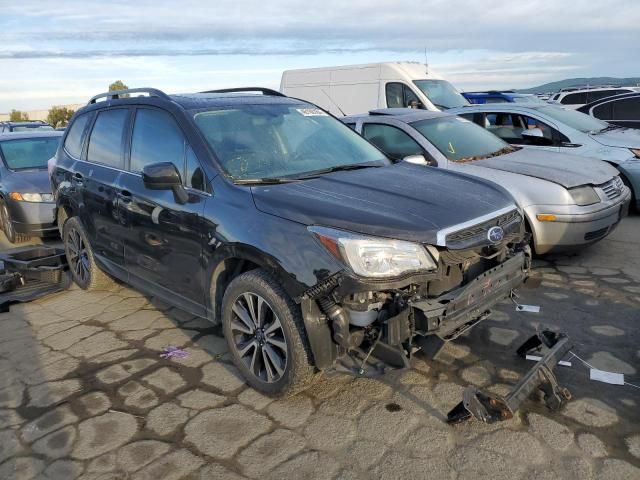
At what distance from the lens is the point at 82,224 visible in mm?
5230

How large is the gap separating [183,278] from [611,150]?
6.34 metres

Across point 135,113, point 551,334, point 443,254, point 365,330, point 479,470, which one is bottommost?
point 479,470

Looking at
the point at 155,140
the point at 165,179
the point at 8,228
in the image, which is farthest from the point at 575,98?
the point at 165,179

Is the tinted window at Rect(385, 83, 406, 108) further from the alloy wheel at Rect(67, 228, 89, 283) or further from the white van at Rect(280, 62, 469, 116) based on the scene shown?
the alloy wheel at Rect(67, 228, 89, 283)

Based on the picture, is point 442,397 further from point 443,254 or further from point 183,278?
point 183,278

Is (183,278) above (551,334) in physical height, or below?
above

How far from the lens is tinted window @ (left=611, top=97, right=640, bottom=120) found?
10023 millimetres

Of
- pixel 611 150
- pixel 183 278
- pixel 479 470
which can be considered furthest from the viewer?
pixel 611 150

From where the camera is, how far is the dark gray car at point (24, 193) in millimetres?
7547

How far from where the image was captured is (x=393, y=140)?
21.9 feet

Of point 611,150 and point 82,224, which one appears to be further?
point 611,150

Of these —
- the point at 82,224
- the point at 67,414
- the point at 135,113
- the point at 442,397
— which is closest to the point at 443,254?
the point at 442,397

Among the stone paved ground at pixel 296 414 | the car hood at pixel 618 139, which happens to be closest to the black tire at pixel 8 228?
the stone paved ground at pixel 296 414

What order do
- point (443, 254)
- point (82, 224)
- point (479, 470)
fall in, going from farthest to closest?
point (82, 224) → point (443, 254) → point (479, 470)
